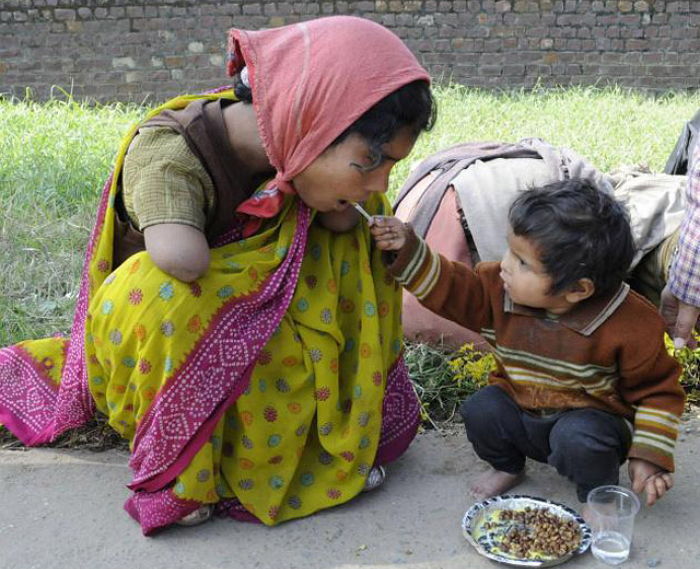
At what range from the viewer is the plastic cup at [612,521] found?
7.55ft

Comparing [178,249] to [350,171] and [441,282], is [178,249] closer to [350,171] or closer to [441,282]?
[350,171]

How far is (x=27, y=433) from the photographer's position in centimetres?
287

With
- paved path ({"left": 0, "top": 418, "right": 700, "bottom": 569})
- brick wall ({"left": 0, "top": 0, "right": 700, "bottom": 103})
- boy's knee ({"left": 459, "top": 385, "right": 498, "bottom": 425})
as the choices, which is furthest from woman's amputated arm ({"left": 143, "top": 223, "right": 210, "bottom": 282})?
brick wall ({"left": 0, "top": 0, "right": 700, "bottom": 103})

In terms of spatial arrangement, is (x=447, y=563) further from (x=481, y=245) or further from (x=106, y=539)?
(x=481, y=245)

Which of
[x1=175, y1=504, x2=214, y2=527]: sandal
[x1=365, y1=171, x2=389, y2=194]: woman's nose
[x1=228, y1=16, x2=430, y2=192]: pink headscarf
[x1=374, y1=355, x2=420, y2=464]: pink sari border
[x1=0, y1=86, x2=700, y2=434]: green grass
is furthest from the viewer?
[x1=0, y1=86, x2=700, y2=434]: green grass

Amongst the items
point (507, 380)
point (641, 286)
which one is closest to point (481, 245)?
point (641, 286)

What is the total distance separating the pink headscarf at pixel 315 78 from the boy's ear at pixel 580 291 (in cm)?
66

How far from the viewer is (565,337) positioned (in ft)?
7.81

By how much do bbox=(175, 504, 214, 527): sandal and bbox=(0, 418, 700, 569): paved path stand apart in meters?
0.02

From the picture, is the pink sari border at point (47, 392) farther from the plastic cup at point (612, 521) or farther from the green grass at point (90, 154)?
the plastic cup at point (612, 521)

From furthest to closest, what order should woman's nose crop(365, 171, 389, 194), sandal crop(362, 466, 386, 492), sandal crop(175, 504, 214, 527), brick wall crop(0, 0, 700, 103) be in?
brick wall crop(0, 0, 700, 103)
sandal crop(362, 466, 386, 492)
sandal crop(175, 504, 214, 527)
woman's nose crop(365, 171, 389, 194)

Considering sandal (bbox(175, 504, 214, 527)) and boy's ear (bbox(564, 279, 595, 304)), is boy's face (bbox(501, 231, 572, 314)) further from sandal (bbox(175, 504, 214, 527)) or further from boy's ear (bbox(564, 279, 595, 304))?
sandal (bbox(175, 504, 214, 527))

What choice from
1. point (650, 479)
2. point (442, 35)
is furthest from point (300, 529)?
point (442, 35)

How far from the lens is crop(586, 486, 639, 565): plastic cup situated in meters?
2.30
